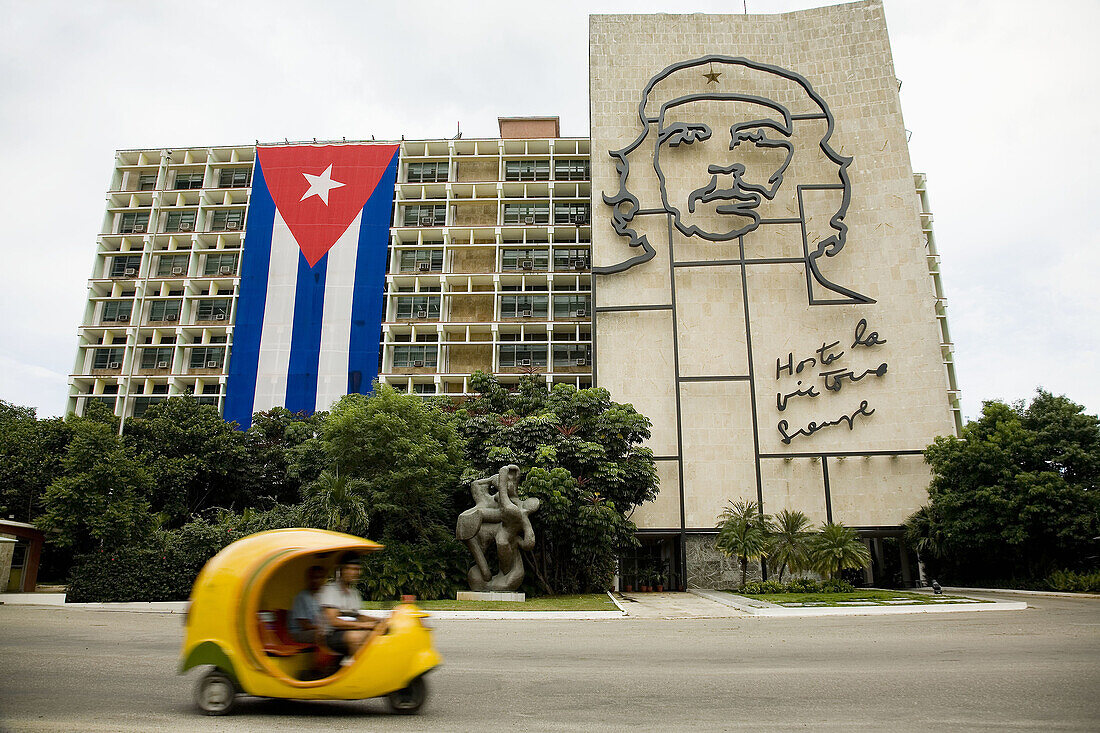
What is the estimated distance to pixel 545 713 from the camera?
22.6 ft

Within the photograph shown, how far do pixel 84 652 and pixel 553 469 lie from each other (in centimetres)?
1557

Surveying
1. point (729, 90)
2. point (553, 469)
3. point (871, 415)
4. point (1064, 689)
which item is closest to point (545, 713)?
point (1064, 689)

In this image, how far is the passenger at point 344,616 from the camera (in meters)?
6.80

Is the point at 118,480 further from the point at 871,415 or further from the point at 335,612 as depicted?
the point at 871,415

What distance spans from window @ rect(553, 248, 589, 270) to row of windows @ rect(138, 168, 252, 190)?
2663cm

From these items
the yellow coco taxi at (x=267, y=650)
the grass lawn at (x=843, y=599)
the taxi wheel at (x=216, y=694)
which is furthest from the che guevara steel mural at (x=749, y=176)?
the taxi wheel at (x=216, y=694)

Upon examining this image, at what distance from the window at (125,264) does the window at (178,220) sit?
3.39m

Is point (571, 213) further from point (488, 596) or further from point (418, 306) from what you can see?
point (488, 596)

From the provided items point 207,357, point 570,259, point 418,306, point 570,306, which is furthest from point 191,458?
point 570,259

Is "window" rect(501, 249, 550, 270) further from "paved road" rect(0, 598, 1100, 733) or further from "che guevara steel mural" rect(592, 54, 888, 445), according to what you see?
"paved road" rect(0, 598, 1100, 733)

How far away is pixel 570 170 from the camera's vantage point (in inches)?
2270

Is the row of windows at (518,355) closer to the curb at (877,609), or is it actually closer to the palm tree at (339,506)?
the palm tree at (339,506)

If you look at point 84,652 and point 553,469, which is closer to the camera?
point 84,652

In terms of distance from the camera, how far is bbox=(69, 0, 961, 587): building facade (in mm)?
33938
